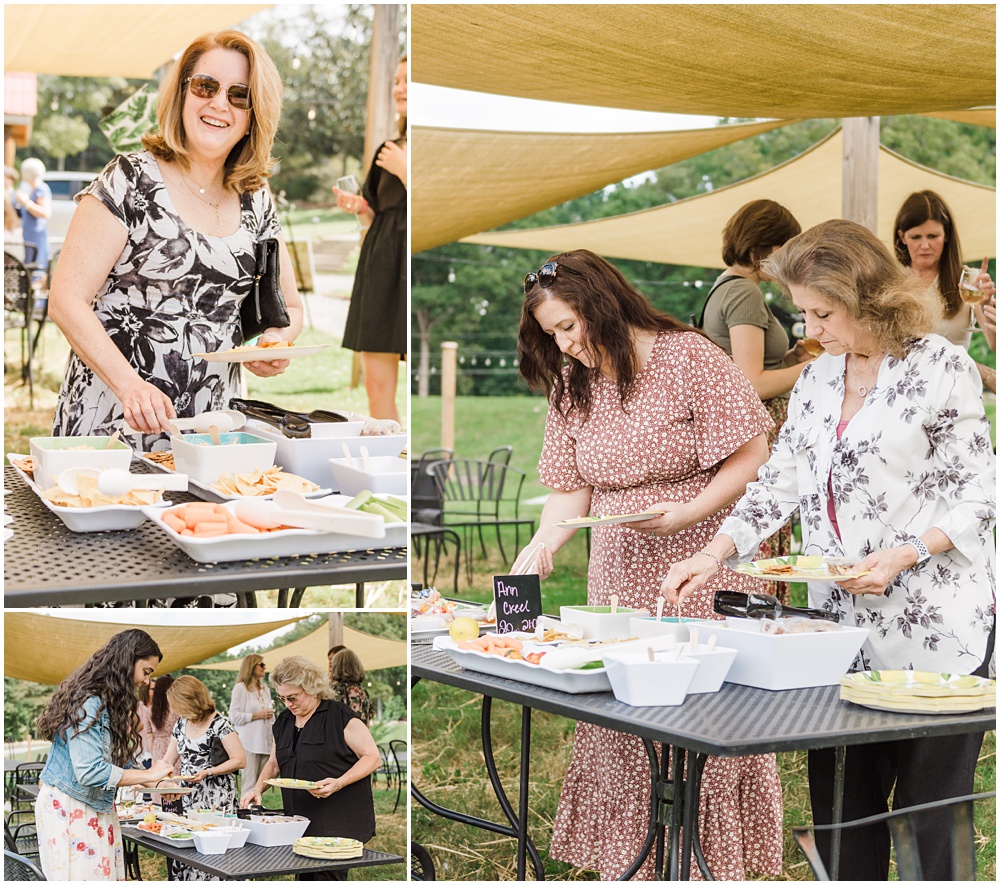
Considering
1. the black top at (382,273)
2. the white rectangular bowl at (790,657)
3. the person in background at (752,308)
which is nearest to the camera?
the white rectangular bowl at (790,657)

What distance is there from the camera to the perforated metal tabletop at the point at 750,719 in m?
1.45

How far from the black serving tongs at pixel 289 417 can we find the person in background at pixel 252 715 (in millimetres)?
845

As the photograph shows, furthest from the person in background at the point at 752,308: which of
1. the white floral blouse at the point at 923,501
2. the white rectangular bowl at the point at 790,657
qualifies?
the white rectangular bowl at the point at 790,657

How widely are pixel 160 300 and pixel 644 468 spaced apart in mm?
1120

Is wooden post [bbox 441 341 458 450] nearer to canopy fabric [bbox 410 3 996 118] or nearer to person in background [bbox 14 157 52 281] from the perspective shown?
person in background [bbox 14 157 52 281]

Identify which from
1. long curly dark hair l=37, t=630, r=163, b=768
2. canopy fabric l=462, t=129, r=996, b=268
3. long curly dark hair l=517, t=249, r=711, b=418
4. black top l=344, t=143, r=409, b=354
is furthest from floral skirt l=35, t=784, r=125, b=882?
canopy fabric l=462, t=129, r=996, b=268

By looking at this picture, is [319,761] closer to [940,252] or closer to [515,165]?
[940,252]

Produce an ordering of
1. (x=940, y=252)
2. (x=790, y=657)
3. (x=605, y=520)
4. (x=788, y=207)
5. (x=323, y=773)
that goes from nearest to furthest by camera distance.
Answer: (x=790, y=657)
(x=605, y=520)
(x=323, y=773)
(x=940, y=252)
(x=788, y=207)

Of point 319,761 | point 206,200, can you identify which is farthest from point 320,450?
point 319,761

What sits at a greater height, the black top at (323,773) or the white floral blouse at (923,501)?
the white floral blouse at (923,501)

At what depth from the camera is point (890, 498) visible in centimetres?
191

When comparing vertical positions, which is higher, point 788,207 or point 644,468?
point 788,207

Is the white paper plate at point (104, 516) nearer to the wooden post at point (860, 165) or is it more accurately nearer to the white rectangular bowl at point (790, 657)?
the white rectangular bowl at point (790, 657)

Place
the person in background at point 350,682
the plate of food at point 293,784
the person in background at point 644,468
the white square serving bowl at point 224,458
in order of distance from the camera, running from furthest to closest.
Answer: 1. the person in background at point 350,682
2. the plate of food at point 293,784
3. the person in background at point 644,468
4. the white square serving bowl at point 224,458
